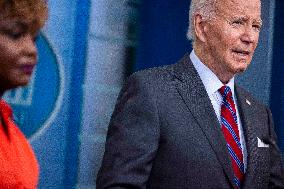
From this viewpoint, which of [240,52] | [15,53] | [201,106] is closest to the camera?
[15,53]

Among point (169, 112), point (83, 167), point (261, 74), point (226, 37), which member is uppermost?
point (226, 37)

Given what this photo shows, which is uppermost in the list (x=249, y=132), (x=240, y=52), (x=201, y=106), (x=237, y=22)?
(x=237, y=22)

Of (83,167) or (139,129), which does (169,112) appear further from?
(83,167)

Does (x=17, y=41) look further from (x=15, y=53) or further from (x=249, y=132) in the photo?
(x=249, y=132)

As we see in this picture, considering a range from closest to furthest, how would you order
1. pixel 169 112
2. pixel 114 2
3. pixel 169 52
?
pixel 169 112 → pixel 114 2 → pixel 169 52

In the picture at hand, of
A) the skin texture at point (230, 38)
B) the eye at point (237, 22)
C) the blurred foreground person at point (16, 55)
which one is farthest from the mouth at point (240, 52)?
the blurred foreground person at point (16, 55)

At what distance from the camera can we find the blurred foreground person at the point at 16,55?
3.59ft

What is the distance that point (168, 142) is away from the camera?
1.73 m

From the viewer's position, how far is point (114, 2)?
242 centimetres

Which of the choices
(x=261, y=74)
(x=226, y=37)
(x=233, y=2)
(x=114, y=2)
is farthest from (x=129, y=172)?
(x=261, y=74)

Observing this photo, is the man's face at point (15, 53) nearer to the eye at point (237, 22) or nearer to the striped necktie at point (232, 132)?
the striped necktie at point (232, 132)

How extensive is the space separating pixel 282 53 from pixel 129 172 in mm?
1740

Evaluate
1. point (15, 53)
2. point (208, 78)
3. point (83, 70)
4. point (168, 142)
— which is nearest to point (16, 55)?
point (15, 53)

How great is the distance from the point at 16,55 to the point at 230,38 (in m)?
1.08
